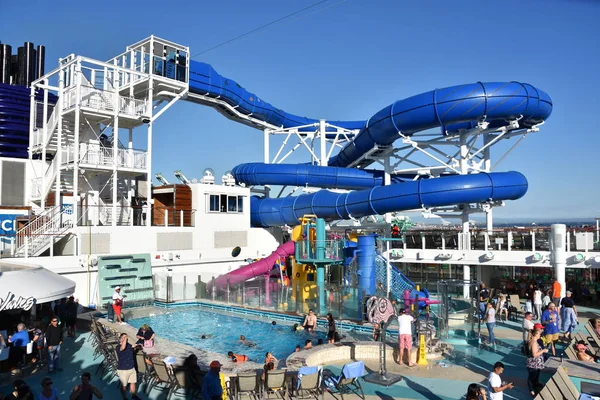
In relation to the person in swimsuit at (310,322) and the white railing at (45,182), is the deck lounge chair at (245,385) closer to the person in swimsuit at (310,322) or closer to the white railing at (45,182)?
the person in swimsuit at (310,322)

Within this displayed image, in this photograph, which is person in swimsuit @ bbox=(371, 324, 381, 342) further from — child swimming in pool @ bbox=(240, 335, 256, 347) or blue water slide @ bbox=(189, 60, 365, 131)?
blue water slide @ bbox=(189, 60, 365, 131)

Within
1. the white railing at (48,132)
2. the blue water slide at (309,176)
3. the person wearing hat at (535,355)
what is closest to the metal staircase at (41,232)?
the white railing at (48,132)

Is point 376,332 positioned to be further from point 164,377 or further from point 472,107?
point 472,107

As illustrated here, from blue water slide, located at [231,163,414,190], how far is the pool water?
11.3 metres

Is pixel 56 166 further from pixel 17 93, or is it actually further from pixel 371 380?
pixel 371 380

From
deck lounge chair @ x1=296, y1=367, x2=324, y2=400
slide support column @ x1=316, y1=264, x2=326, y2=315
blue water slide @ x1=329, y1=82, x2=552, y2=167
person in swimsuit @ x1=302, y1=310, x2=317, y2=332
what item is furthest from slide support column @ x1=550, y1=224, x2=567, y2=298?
deck lounge chair @ x1=296, y1=367, x2=324, y2=400

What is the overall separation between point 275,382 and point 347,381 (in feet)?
4.52

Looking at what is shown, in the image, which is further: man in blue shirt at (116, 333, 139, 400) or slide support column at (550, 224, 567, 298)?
slide support column at (550, 224, 567, 298)

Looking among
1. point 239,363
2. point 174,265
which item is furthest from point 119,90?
point 239,363

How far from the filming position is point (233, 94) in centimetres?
2873

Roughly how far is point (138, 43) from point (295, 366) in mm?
19131

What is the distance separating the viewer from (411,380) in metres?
9.81

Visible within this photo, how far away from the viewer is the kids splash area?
380 inches

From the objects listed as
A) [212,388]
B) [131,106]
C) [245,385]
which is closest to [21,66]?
[131,106]
